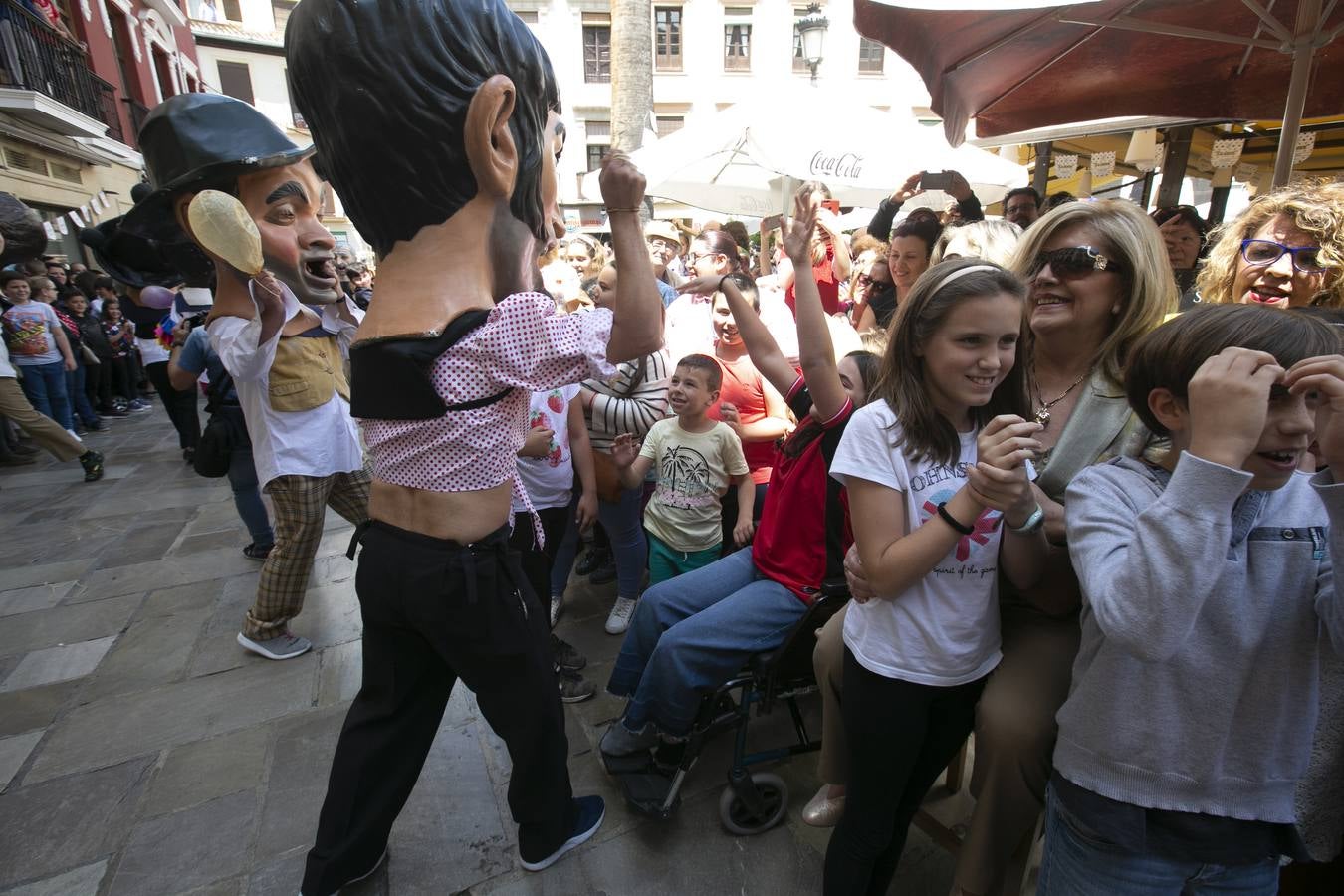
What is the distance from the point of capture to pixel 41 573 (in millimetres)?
4047

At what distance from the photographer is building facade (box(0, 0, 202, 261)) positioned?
939 centimetres

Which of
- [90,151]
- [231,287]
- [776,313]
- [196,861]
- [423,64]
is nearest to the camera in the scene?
[423,64]

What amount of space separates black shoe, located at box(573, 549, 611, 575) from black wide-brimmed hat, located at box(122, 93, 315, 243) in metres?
2.52

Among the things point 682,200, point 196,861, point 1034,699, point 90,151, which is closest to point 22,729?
point 196,861

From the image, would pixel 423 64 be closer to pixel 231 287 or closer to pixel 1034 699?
pixel 231 287

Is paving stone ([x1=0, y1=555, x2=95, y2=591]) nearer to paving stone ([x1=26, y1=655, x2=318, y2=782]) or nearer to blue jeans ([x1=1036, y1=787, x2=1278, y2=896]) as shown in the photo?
paving stone ([x1=26, y1=655, x2=318, y2=782])

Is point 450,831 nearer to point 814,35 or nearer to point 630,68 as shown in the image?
point 814,35

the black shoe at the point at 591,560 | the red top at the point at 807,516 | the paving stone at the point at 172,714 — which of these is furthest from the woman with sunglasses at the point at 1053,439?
the paving stone at the point at 172,714

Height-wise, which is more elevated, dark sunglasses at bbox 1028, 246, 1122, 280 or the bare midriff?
dark sunglasses at bbox 1028, 246, 1122, 280

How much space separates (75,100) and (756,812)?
1549 centimetres

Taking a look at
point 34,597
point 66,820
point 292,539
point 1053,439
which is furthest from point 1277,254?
point 34,597

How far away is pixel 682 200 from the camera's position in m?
6.90

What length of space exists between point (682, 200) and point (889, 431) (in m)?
6.04

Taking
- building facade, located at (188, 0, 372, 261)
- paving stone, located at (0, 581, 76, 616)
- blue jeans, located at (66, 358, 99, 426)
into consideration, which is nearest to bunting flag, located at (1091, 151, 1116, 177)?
paving stone, located at (0, 581, 76, 616)
